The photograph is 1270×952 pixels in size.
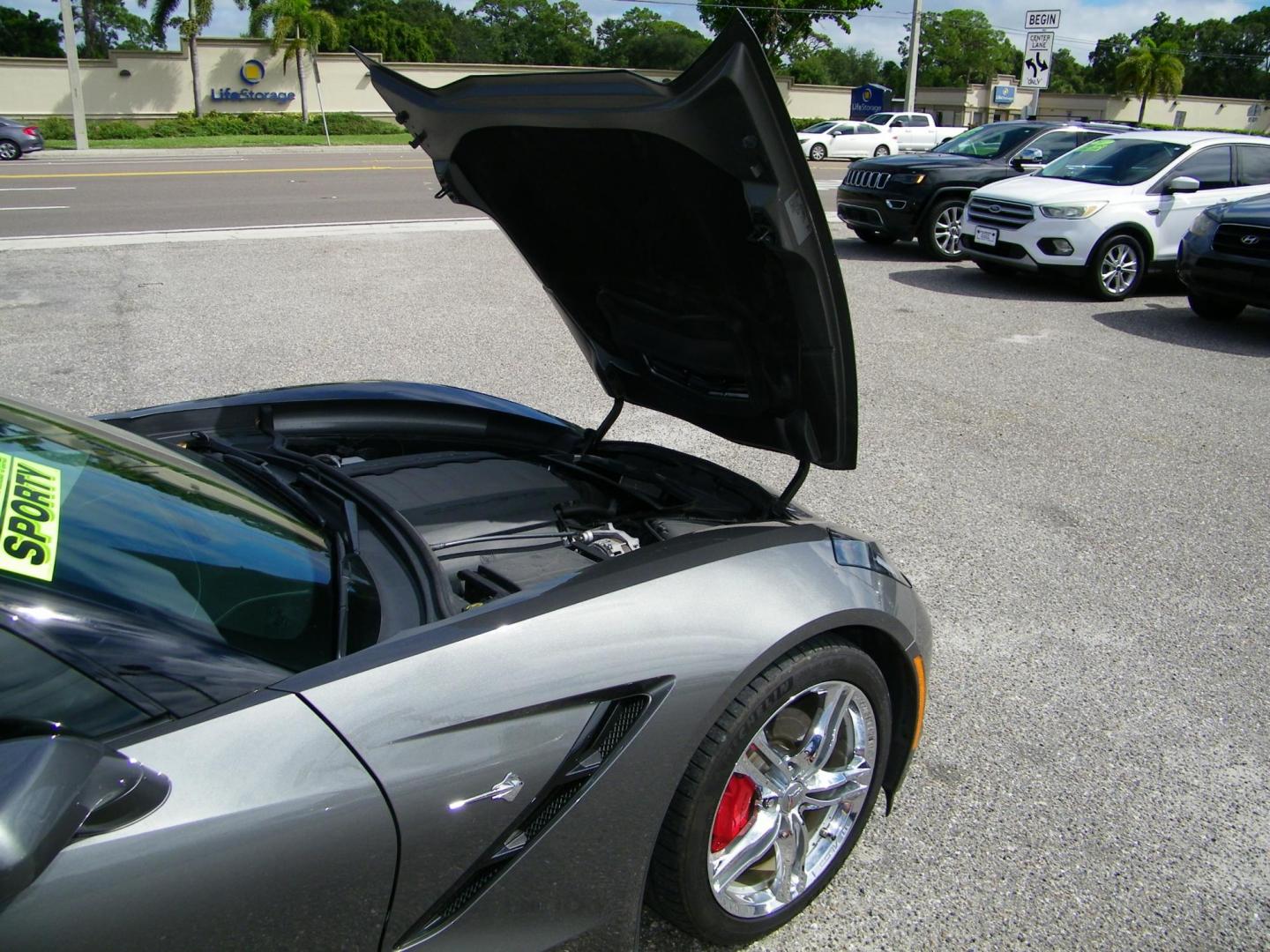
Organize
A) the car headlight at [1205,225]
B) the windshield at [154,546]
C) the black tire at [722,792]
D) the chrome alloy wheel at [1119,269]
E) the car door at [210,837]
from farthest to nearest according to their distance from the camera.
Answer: the chrome alloy wheel at [1119,269] → the car headlight at [1205,225] → the black tire at [722,792] → the windshield at [154,546] → the car door at [210,837]

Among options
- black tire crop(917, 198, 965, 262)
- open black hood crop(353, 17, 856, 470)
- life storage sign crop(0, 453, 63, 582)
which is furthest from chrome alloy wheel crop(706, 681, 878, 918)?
black tire crop(917, 198, 965, 262)

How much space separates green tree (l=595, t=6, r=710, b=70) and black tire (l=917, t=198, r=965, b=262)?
62.9 meters

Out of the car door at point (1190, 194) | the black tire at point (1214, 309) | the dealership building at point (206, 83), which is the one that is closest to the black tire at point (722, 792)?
the black tire at point (1214, 309)

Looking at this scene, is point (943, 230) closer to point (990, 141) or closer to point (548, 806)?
point (990, 141)

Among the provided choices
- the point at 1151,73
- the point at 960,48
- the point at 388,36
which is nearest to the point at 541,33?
the point at 388,36

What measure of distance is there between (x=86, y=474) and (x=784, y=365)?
1.51 m

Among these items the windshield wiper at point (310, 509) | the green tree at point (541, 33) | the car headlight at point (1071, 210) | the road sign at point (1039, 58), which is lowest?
the windshield wiper at point (310, 509)

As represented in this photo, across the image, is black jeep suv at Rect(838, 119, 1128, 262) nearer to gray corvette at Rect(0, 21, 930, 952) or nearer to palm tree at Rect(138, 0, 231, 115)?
gray corvette at Rect(0, 21, 930, 952)

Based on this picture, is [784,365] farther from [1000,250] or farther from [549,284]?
[1000,250]

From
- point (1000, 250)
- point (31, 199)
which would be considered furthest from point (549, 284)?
point (31, 199)

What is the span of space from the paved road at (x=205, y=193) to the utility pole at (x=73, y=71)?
266 centimetres

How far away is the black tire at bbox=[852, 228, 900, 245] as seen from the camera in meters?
12.2

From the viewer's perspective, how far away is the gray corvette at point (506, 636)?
4.75 feet

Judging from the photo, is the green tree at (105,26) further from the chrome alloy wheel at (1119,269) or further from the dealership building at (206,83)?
the chrome alloy wheel at (1119,269)
